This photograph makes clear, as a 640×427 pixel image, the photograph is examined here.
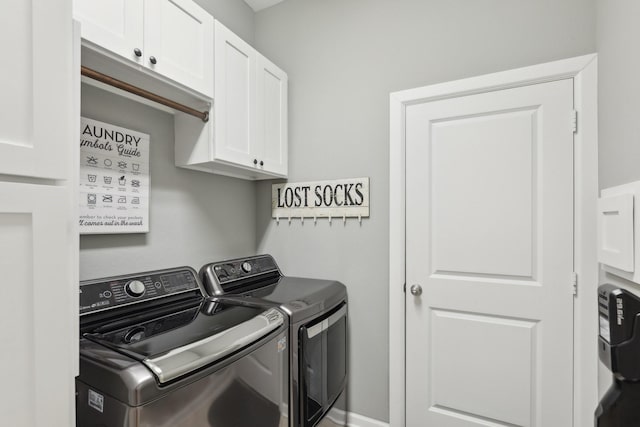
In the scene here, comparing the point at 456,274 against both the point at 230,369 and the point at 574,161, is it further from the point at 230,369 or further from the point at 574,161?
the point at 230,369

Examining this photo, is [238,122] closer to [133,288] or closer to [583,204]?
[133,288]

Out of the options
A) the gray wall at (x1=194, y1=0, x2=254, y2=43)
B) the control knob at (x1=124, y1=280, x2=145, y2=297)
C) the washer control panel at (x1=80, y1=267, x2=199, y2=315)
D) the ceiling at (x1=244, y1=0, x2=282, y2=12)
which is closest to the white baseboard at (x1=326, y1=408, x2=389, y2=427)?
the washer control panel at (x1=80, y1=267, x2=199, y2=315)

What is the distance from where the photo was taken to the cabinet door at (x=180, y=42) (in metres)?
1.33

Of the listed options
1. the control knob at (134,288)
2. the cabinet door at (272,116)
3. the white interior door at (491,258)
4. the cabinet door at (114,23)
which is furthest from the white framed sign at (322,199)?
the cabinet door at (114,23)

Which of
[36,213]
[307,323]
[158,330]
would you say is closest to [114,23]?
[36,213]

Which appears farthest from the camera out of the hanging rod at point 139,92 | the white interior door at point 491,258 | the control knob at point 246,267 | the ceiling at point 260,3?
the ceiling at point 260,3

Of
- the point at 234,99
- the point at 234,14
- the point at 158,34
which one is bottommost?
the point at 234,99

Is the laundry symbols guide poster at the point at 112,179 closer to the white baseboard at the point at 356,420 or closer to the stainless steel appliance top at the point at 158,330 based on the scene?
the stainless steel appliance top at the point at 158,330

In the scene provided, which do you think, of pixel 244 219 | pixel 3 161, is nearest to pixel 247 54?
pixel 244 219

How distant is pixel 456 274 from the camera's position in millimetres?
1774

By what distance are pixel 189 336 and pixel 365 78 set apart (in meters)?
1.71

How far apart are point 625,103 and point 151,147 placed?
2013mm

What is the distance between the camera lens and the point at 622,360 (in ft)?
2.82

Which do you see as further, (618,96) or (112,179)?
(112,179)
